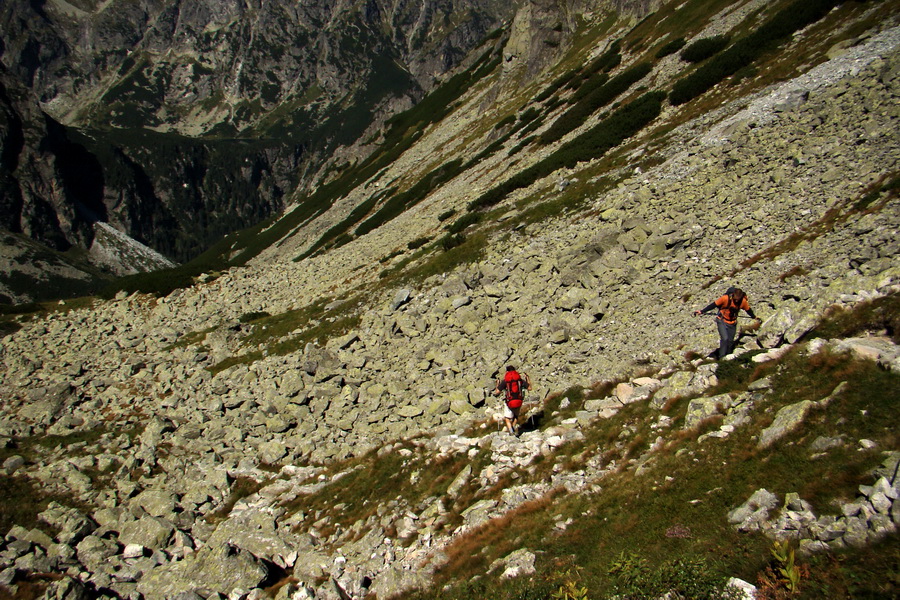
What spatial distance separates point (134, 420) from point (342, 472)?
13058 millimetres

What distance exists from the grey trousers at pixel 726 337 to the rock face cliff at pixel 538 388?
507mm

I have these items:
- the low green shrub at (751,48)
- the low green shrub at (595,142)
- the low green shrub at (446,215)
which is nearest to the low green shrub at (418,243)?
the low green shrub at (446,215)

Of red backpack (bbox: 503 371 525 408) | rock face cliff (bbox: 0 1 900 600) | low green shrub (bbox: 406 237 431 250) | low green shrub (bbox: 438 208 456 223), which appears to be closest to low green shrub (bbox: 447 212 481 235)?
rock face cliff (bbox: 0 1 900 600)

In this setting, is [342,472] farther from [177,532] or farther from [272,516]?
[177,532]

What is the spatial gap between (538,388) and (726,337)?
19.2ft

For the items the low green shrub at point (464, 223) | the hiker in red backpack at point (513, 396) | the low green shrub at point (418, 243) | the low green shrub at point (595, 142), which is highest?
the low green shrub at point (418, 243)

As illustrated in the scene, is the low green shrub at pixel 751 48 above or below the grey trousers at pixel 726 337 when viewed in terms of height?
above

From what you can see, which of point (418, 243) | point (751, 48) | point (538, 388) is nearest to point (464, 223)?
point (418, 243)

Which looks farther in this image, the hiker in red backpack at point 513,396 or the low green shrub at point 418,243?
the low green shrub at point 418,243

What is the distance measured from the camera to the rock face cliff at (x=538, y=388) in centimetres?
836

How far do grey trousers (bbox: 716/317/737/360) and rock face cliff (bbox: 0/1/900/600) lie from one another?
20.0 inches

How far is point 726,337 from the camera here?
11.5 metres

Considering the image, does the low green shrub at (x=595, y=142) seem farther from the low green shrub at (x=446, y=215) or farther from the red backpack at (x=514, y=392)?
the red backpack at (x=514, y=392)

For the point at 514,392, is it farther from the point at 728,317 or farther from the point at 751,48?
the point at 751,48
